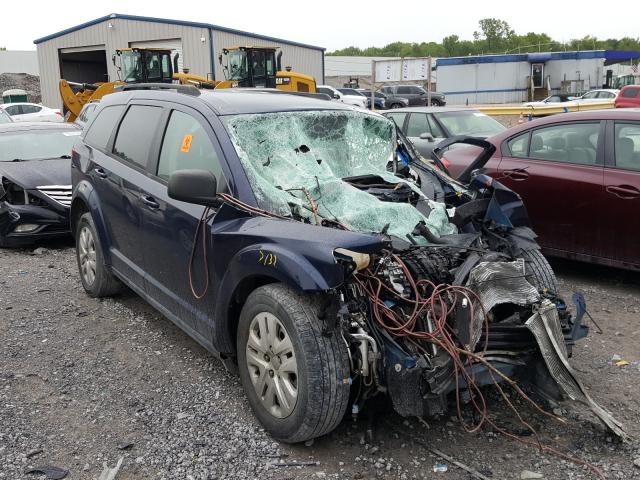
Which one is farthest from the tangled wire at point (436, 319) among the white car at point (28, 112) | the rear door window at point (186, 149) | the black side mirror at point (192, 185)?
the white car at point (28, 112)

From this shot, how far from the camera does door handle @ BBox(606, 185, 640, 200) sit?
205 inches

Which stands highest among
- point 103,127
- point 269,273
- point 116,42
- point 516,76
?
point 116,42

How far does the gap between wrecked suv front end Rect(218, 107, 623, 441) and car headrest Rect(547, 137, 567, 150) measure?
6.61ft

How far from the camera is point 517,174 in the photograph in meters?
6.08

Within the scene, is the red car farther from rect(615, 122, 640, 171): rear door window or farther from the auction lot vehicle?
the auction lot vehicle

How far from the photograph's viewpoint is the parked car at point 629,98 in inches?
827

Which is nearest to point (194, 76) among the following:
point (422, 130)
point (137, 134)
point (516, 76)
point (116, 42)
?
point (422, 130)

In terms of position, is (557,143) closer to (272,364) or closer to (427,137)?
(272,364)

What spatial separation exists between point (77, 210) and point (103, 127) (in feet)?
2.83

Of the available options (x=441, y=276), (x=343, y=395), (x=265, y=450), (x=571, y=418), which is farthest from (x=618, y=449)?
(x=265, y=450)

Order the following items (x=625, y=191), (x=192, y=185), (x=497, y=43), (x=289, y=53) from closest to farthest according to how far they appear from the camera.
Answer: (x=192, y=185) < (x=625, y=191) < (x=289, y=53) < (x=497, y=43)

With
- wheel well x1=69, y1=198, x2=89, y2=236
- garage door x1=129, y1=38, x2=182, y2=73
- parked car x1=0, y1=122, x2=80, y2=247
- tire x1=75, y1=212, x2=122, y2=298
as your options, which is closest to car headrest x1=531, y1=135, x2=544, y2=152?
tire x1=75, y1=212, x2=122, y2=298

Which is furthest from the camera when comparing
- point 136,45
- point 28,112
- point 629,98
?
point 136,45

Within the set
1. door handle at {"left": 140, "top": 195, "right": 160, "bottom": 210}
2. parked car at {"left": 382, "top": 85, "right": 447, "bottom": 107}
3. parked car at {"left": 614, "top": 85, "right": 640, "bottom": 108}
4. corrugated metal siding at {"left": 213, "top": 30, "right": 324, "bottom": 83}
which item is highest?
corrugated metal siding at {"left": 213, "top": 30, "right": 324, "bottom": 83}
